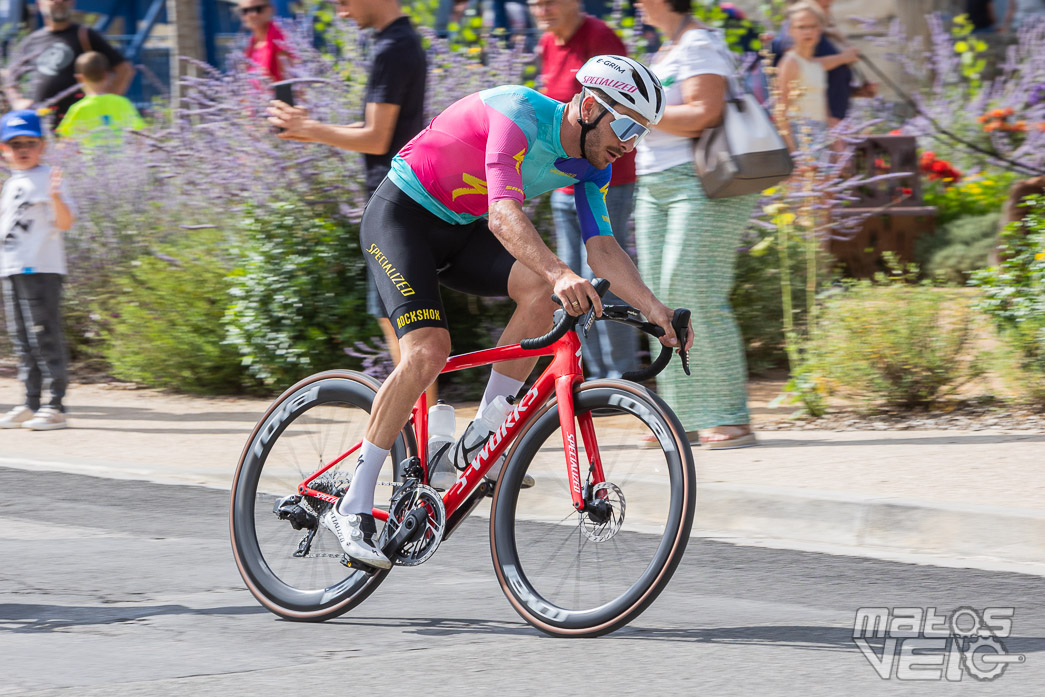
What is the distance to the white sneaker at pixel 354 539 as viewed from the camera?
4.67m

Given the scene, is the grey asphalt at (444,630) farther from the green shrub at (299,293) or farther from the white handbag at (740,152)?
the green shrub at (299,293)

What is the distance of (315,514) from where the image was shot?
16.4 feet

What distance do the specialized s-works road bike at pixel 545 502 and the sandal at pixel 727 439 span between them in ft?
9.00

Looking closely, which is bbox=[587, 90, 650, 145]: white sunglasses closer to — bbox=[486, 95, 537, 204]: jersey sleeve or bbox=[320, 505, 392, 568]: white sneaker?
bbox=[486, 95, 537, 204]: jersey sleeve

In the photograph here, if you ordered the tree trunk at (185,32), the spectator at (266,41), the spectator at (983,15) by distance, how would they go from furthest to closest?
the spectator at (983,15)
the tree trunk at (185,32)
the spectator at (266,41)

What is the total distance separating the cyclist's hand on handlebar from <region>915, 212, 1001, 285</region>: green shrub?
7685 mm

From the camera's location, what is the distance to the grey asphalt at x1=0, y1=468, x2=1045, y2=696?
4.05 metres

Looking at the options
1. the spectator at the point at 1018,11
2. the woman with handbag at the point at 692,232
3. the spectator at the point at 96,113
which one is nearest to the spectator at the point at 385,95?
the woman with handbag at the point at 692,232

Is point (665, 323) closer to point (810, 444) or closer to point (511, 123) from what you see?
point (511, 123)

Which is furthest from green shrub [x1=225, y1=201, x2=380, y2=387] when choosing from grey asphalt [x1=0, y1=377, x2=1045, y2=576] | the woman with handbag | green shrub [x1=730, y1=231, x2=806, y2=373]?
green shrub [x1=730, y1=231, x2=806, y2=373]

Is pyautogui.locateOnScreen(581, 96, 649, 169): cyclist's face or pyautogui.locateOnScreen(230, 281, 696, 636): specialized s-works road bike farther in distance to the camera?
pyautogui.locateOnScreen(581, 96, 649, 169): cyclist's face

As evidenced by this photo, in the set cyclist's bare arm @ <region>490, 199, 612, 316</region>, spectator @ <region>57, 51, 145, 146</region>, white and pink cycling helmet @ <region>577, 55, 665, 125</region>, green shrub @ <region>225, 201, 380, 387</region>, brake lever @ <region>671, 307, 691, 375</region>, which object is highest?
white and pink cycling helmet @ <region>577, 55, 665, 125</region>

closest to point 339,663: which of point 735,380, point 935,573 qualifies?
point 935,573

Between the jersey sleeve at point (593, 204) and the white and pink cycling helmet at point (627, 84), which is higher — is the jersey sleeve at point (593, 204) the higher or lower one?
the lower one
